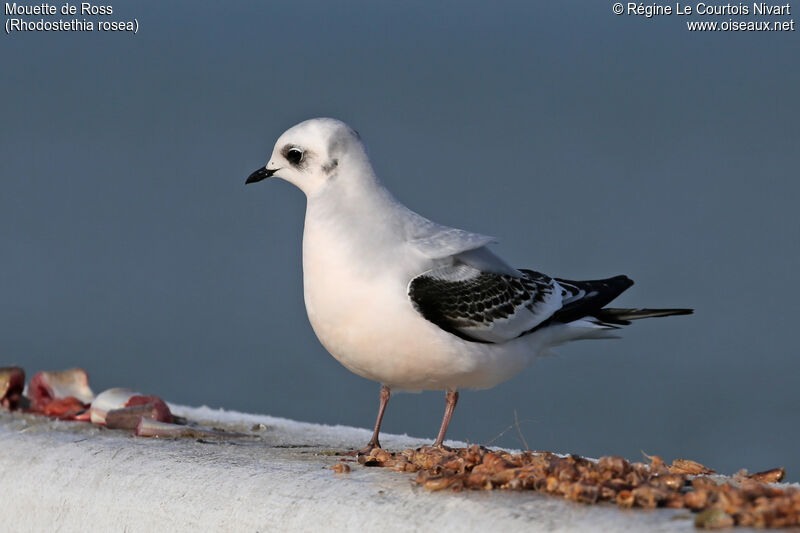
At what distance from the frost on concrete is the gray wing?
74cm

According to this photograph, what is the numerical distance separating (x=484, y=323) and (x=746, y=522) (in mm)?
1845

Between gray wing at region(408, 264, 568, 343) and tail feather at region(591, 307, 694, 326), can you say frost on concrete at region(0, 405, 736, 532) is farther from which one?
tail feather at region(591, 307, 694, 326)

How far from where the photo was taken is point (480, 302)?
514 cm

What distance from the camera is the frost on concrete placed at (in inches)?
152

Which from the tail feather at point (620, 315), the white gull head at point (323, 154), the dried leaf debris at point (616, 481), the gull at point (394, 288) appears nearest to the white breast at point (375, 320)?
the gull at point (394, 288)

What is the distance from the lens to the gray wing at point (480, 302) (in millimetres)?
4871

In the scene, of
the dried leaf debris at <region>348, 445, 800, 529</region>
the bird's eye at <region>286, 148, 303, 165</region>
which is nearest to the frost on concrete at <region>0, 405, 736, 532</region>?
the dried leaf debris at <region>348, 445, 800, 529</region>

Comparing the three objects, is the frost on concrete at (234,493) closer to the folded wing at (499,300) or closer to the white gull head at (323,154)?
the folded wing at (499,300)

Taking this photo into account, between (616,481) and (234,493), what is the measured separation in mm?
1515

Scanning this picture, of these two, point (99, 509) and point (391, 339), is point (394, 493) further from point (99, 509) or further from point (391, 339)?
point (99, 509)

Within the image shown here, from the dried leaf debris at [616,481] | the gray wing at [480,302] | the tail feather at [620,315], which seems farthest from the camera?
the tail feather at [620,315]

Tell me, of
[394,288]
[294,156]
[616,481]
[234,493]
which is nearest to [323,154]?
[294,156]

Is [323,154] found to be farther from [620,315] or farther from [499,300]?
[620,315]

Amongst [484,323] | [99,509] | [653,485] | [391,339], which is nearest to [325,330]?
[391,339]
